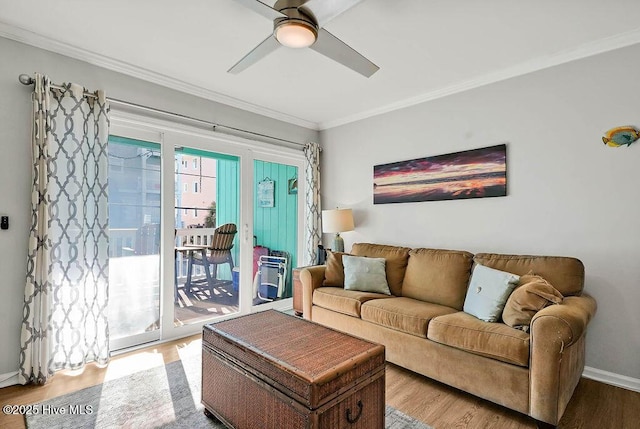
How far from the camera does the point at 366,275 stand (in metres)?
3.15

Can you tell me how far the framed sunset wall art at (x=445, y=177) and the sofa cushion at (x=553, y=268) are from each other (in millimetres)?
651

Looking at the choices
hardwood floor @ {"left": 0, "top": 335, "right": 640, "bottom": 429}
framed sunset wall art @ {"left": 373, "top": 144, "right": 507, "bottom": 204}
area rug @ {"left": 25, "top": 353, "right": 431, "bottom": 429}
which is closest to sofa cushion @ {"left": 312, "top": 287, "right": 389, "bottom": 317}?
hardwood floor @ {"left": 0, "top": 335, "right": 640, "bottom": 429}

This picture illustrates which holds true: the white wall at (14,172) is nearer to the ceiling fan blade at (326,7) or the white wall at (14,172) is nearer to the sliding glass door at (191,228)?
the sliding glass door at (191,228)

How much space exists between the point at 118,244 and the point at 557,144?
3.80 m

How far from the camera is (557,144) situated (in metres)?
2.62

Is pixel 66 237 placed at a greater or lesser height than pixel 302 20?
lesser

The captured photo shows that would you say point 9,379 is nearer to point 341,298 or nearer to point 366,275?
point 341,298

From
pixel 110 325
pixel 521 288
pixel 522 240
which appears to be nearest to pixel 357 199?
pixel 522 240

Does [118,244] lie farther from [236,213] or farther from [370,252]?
[370,252]

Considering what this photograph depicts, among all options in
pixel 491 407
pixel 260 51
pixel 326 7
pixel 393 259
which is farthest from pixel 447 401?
pixel 260 51

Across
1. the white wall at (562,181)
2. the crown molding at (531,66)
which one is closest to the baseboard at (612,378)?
the white wall at (562,181)

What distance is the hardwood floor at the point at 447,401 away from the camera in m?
1.90

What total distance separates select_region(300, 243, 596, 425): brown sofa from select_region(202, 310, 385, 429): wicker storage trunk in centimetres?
79

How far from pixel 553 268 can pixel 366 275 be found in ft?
4.87
